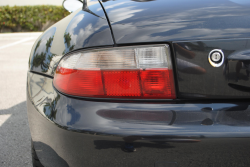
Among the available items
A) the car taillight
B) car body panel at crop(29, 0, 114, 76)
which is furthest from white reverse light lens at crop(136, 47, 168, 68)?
car body panel at crop(29, 0, 114, 76)

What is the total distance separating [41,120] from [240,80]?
3.20 feet

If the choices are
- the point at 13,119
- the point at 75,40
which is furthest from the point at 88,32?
the point at 13,119

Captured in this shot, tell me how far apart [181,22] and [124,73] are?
0.35m

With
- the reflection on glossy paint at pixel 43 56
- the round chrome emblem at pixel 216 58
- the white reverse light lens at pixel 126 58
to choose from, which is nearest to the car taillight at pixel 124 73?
the white reverse light lens at pixel 126 58

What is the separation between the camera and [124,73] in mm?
1062

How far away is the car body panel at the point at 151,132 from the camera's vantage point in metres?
0.94

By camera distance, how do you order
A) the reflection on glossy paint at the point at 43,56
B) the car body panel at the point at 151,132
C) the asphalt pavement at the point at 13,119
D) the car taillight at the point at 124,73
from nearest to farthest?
the car body panel at the point at 151,132 < the car taillight at the point at 124,73 < the reflection on glossy paint at the point at 43,56 < the asphalt pavement at the point at 13,119

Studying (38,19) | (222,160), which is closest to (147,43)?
(222,160)

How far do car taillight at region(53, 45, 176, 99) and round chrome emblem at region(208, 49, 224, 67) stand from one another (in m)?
0.17

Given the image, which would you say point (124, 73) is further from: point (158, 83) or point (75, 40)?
point (75, 40)

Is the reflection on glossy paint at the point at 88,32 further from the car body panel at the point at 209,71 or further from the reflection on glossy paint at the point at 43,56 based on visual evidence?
the car body panel at the point at 209,71

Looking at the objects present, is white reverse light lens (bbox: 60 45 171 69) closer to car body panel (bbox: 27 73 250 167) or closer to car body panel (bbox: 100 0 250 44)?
car body panel (bbox: 100 0 250 44)

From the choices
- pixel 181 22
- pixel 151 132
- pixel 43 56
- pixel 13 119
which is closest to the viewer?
pixel 151 132

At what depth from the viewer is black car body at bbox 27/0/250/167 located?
94 cm
